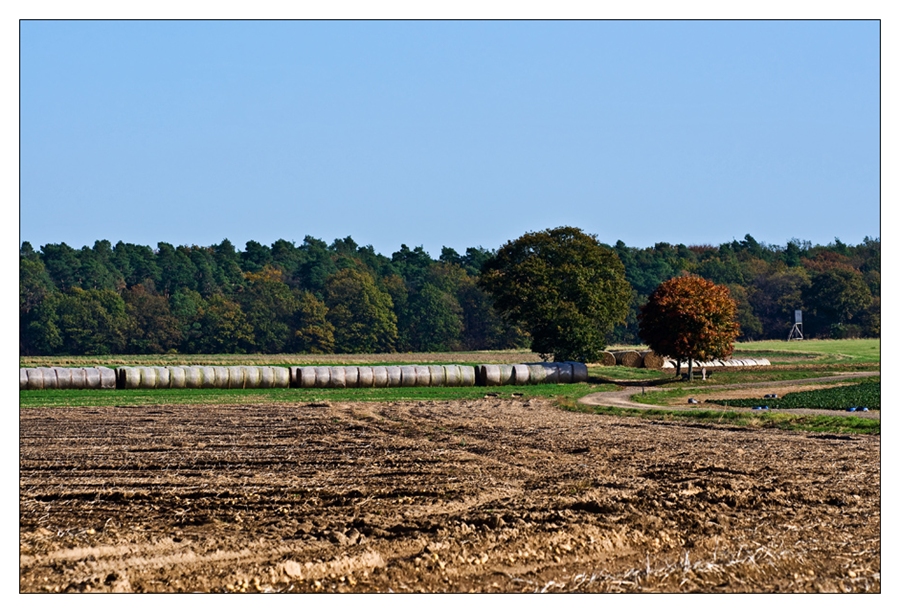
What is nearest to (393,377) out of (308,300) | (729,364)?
(729,364)

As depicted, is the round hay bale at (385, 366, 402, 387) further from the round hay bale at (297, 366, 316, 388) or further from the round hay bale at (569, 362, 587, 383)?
the round hay bale at (569, 362, 587, 383)

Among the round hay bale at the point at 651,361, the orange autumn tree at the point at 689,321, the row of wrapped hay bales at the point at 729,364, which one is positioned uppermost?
Answer: the orange autumn tree at the point at 689,321

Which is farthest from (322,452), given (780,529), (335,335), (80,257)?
(80,257)

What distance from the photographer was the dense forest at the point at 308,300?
8800 centimetres

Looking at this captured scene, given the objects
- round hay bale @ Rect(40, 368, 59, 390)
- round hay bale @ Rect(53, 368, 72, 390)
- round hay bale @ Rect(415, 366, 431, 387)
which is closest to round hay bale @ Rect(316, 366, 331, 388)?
round hay bale @ Rect(415, 366, 431, 387)

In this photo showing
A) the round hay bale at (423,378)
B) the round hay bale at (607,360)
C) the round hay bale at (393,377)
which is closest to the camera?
the round hay bale at (393,377)

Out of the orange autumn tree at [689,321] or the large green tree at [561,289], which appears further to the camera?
the large green tree at [561,289]

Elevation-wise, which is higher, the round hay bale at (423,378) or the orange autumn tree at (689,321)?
the orange autumn tree at (689,321)

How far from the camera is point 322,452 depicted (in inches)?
908

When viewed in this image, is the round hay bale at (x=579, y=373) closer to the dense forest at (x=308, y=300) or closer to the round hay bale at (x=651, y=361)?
the round hay bale at (x=651, y=361)

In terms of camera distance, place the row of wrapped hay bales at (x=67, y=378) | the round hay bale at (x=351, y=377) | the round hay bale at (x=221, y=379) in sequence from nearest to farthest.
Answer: the row of wrapped hay bales at (x=67, y=378), the round hay bale at (x=221, y=379), the round hay bale at (x=351, y=377)

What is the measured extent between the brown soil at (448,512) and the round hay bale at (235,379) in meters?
19.7

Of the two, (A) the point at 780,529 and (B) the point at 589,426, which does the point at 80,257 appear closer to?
(B) the point at 589,426

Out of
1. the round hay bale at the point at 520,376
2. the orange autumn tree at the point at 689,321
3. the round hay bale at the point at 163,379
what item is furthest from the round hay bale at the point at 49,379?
the orange autumn tree at the point at 689,321
